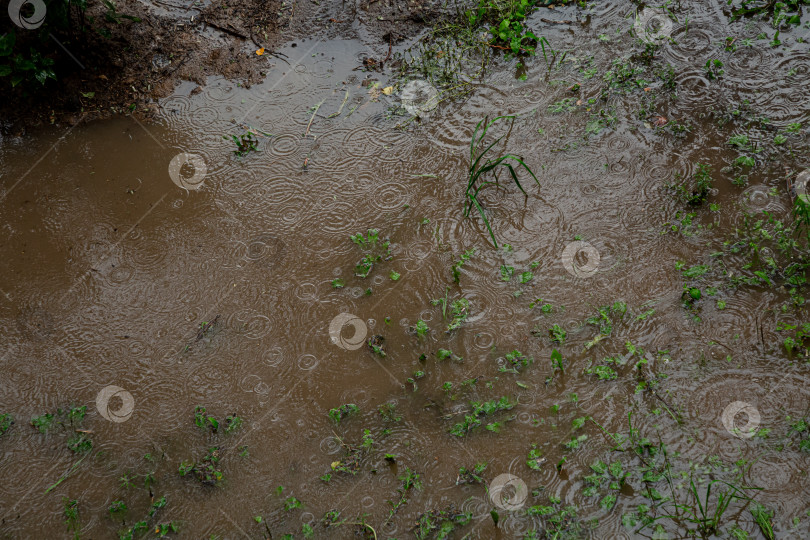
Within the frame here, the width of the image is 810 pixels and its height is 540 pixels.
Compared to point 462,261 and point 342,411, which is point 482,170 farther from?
point 342,411

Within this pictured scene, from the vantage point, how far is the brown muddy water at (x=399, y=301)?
271cm

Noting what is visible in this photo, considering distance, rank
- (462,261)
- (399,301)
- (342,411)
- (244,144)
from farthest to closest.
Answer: (244,144) → (462,261) → (399,301) → (342,411)

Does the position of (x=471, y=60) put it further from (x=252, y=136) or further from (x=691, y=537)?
(x=691, y=537)

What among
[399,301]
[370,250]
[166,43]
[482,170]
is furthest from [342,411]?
[166,43]

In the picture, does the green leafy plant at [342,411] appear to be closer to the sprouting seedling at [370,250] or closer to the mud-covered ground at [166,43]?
the sprouting seedling at [370,250]

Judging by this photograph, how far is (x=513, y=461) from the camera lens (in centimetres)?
274

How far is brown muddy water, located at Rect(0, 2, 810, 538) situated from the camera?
2.71 metres

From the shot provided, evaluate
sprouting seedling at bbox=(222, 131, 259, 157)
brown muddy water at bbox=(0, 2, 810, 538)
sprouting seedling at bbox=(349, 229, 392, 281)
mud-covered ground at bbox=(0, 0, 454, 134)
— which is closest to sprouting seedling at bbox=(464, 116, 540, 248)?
brown muddy water at bbox=(0, 2, 810, 538)

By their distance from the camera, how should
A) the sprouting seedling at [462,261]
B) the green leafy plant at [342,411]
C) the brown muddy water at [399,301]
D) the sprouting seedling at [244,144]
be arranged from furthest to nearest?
the sprouting seedling at [244,144] → the sprouting seedling at [462,261] → the green leafy plant at [342,411] → the brown muddy water at [399,301]

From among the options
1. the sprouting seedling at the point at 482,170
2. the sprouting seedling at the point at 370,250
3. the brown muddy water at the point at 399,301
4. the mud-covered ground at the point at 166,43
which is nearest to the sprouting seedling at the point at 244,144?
the brown muddy water at the point at 399,301

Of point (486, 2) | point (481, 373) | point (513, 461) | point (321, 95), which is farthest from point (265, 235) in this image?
point (486, 2)

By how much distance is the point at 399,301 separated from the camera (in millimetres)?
3279

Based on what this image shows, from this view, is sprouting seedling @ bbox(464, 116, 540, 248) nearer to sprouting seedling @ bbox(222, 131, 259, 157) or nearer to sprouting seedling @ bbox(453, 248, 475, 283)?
sprouting seedling @ bbox(453, 248, 475, 283)

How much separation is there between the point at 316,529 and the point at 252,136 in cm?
270
